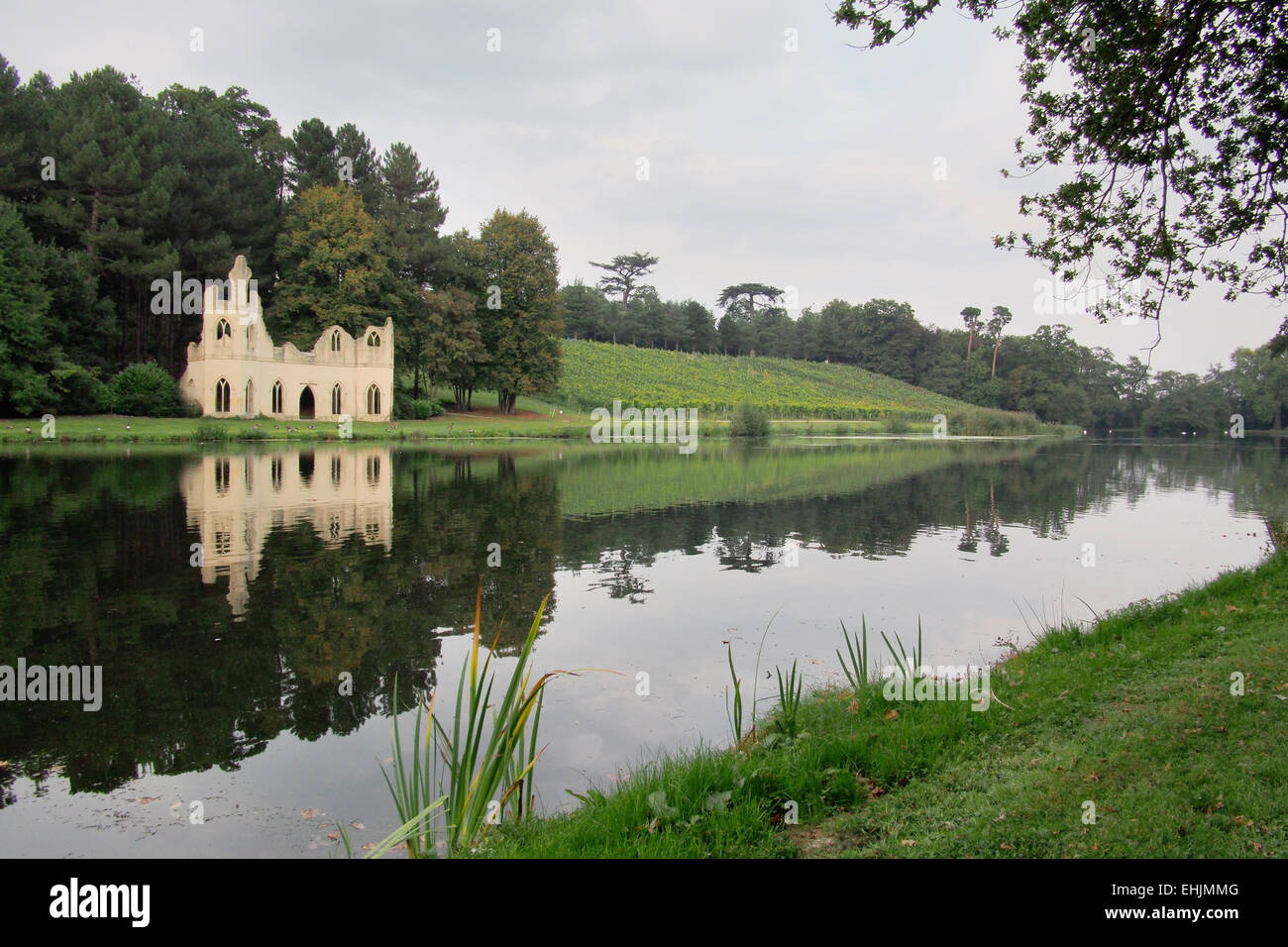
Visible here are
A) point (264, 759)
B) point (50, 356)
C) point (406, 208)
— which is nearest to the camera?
point (264, 759)

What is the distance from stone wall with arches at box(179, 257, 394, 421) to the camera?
46719 mm

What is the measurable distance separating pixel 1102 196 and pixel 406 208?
203 ft

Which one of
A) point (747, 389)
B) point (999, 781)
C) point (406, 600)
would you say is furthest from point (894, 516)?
point (747, 389)

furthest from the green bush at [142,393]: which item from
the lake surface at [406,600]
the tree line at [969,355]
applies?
the tree line at [969,355]

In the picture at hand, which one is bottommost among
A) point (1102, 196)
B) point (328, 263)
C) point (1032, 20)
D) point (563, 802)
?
point (563, 802)

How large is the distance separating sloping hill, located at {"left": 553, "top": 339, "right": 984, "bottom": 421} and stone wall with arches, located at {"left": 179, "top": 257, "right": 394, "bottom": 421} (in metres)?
22.1

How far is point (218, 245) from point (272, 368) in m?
8.96

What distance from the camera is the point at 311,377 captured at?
5134 cm

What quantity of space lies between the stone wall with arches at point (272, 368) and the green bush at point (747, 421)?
2703 cm

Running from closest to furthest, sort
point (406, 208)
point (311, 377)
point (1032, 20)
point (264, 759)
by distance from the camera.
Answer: point (264, 759), point (1032, 20), point (311, 377), point (406, 208)

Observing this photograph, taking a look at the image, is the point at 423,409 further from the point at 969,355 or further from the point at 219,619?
the point at 969,355
